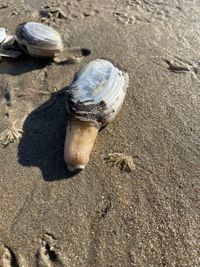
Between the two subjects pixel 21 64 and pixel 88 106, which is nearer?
pixel 88 106

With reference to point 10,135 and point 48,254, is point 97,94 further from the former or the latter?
point 48,254

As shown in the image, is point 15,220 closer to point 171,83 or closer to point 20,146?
point 20,146

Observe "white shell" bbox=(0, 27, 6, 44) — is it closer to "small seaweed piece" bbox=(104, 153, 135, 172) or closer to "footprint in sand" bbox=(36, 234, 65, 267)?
"small seaweed piece" bbox=(104, 153, 135, 172)

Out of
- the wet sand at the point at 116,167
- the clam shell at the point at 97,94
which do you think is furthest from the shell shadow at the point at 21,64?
the clam shell at the point at 97,94

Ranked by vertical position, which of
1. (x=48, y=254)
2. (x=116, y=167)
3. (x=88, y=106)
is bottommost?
(x=48, y=254)

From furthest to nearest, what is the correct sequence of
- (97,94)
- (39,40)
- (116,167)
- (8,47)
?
(8,47) < (39,40) < (97,94) < (116,167)

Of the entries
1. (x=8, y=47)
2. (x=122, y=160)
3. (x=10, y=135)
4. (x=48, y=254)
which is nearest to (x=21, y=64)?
(x=8, y=47)
